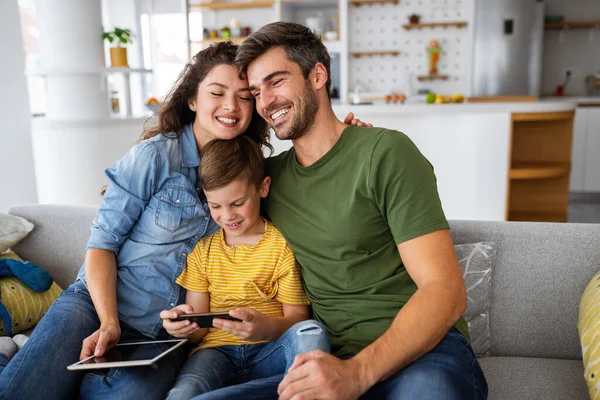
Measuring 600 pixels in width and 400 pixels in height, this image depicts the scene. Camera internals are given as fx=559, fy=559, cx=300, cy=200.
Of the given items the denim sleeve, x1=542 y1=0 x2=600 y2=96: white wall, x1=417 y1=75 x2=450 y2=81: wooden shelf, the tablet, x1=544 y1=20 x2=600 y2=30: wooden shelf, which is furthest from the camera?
x1=417 y1=75 x2=450 y2=81: wooden shelf

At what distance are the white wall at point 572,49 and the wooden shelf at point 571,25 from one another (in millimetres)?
73

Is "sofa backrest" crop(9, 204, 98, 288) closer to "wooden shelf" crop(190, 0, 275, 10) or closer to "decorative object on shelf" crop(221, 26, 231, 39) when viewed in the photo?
"decorative object on shelf" crop(221, 26, 231, 39)

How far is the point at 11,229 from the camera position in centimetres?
205

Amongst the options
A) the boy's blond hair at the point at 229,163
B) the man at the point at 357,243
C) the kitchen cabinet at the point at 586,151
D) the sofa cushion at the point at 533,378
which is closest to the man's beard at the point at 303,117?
the man at the point at 357,243

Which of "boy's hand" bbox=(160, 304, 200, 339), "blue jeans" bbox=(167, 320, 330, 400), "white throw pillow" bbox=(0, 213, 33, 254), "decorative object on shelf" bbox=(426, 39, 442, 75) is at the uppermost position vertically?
"decorative object on shelf" bbox=(426, 39, 442, 75)

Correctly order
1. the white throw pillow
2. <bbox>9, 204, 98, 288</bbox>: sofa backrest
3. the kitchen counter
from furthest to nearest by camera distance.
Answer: the kitchen counter
<bbox>9, 204, 98, 288</bbox>: sofa backrest
the white throw pillow

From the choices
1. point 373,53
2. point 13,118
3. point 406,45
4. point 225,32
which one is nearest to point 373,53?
point 373,53

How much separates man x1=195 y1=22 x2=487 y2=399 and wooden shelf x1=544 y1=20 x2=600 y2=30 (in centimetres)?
631

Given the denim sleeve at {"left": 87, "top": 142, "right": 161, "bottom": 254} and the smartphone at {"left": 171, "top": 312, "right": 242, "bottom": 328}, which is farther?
the denim sleeve at {"left": 87, "top": 142, "right": 161, "bottom": 254}

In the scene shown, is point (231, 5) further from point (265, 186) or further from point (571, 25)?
point (265, 186)

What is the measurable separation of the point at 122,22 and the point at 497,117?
541 centimetres

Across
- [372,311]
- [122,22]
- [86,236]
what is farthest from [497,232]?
[122,22]

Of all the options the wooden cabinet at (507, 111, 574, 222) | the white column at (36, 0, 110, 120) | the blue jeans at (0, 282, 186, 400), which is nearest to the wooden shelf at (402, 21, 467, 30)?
the wooden cabinet at (507, 111, 574, 222)

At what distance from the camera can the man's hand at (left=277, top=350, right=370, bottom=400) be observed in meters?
1.14
